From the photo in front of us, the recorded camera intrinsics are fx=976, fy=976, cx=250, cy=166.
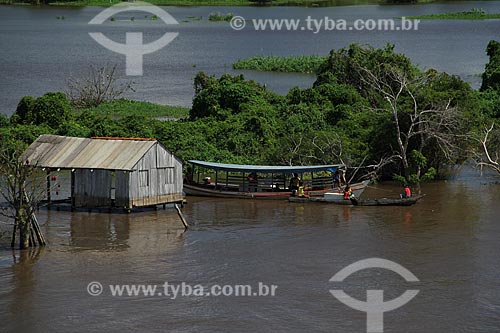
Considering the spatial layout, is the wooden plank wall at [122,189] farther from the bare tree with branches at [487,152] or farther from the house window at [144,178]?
the bare tree with branches at [487,152]

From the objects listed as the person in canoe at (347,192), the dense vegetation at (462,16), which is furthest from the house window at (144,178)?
the dense vegetation at (462,16)

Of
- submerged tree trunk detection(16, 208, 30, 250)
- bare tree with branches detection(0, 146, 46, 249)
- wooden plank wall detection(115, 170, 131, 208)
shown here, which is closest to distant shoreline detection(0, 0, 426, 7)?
wooden plank wall detection(115, 170, 131, 208)

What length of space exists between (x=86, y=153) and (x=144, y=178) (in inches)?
85.0

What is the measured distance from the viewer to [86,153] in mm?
30312

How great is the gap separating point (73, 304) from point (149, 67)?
50285 millimetres

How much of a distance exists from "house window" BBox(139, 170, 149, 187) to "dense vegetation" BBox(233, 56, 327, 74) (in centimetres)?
3700

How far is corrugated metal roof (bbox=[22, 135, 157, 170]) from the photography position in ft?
96.5

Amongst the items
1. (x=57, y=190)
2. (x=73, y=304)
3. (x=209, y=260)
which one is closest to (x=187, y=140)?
(x=57, y=190)

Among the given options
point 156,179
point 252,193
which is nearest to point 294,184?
point 252,193

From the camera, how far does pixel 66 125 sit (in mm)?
37531

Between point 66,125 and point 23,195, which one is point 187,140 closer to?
point 66,125

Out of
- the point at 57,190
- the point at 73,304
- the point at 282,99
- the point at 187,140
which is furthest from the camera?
the point at 282,99

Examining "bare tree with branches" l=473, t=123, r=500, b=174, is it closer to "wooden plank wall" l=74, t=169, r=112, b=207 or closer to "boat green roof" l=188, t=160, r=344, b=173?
"boat green roof" l=188, t=160, r=344, b=173

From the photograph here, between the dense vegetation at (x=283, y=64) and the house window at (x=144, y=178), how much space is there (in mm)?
37003
